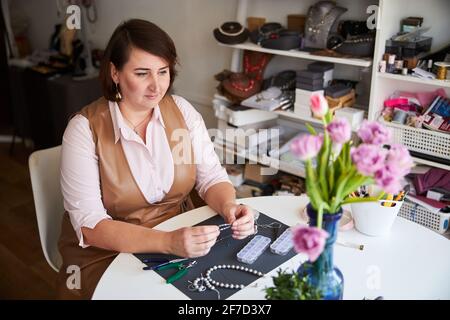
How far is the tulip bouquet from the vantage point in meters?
0.78

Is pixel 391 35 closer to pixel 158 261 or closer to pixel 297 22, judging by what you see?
pixel 297 22

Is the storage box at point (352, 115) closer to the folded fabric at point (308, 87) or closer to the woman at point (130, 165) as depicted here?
the folded fabric at point (308, 87)

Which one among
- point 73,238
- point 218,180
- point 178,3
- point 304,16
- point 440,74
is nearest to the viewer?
point 73,238

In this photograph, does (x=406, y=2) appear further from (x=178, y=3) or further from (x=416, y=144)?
(x=178, y=3)

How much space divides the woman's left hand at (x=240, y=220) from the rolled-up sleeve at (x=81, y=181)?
1.20ft

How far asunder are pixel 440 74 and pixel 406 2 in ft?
1.31

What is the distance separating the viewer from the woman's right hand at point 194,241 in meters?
1.18

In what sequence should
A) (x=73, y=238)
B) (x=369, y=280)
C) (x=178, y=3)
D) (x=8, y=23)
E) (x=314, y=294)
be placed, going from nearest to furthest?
1. (x=314, y=294)
2. (x=369, y=280)
3. (x=73, y=238)
4. (x=178, y=3)
5. (x=8, y=23)

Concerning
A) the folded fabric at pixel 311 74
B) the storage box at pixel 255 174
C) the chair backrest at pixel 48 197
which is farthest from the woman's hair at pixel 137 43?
the storage box at pixel 255 174

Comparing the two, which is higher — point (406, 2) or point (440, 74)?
point (406, 2)

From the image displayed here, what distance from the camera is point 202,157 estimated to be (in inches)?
64.3

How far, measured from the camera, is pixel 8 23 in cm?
412

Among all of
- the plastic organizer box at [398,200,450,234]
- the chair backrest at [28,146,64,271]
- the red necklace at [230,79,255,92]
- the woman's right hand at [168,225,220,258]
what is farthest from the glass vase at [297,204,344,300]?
the red necklace at [230,79,255,92]
